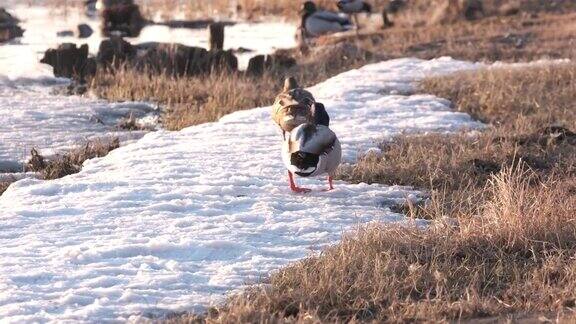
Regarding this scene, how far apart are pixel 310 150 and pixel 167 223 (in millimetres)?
1229

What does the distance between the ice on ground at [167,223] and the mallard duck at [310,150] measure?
1.08 ft

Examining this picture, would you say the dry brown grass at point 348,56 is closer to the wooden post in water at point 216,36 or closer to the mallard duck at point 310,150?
the wooden post in water at point 216,36

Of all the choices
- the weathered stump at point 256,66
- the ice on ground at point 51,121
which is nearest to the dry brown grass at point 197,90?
the weathered stump at point 256,66

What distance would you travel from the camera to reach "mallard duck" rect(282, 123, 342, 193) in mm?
7762

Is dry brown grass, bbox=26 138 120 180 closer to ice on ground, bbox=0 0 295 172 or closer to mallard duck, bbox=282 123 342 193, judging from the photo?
ice on ground, bbox=0 0 295 172

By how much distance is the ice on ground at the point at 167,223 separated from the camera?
5.77 metres

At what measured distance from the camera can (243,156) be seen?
10062mm

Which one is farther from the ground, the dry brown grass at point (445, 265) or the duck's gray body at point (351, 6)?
the dry brown grass at point (445, 265)

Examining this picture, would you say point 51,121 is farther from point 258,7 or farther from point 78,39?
point 258,7

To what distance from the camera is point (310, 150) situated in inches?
305

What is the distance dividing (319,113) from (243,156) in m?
1.82

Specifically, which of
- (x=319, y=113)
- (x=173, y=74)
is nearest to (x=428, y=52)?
(x=173, y=74)

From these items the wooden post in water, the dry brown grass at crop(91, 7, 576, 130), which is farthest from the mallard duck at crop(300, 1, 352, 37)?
the wooden post in water

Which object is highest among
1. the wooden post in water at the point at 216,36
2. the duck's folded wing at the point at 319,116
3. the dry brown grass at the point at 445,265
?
the duck's folded wing at the point at 319,116
